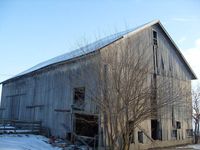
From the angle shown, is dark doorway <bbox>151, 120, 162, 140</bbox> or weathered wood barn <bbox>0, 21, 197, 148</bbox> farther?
dark doorway <bbox>151, 120, 162, 140</bbox>

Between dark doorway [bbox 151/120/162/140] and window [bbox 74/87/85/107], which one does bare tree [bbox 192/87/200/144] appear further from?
window [bbox 74/87/85/107]

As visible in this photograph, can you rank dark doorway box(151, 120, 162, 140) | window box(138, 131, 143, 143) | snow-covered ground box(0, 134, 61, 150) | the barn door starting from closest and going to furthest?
snow-covered ground box(0, 134, 61, 150)
window box(138, 131, 143, 143)
dark doorway box(151, 120, 162, 140)
the barn door

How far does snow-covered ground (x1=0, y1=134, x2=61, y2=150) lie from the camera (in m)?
13.3

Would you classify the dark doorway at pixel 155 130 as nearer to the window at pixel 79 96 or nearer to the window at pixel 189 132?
the window at pixel 189 132

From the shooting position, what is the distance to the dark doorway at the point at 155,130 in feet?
63.9

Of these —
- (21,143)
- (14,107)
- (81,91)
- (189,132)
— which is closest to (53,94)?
(81,91)

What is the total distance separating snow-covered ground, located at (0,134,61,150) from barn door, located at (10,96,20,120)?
727 cm

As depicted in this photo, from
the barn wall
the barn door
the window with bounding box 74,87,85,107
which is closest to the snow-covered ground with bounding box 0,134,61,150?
the barn wall

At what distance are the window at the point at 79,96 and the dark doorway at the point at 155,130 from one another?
20.7 feet

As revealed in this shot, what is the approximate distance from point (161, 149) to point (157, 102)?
5.14 metres

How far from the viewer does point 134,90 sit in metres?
13.3

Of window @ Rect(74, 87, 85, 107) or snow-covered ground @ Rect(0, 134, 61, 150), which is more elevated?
window @ Rect(74, 87, 85, 107)

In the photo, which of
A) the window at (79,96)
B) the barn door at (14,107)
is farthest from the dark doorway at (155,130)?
the barn door at (14,107)

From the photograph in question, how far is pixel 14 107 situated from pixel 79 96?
9.36 m
